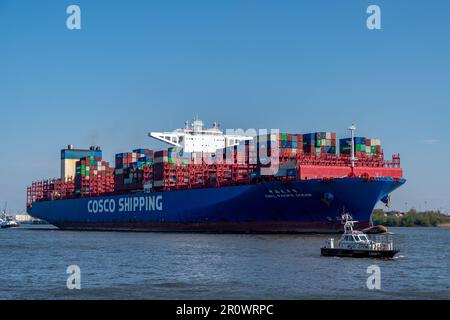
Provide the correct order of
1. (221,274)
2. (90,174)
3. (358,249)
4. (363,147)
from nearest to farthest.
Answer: (221,274) → (358,249) → (363,147) → (90,174)

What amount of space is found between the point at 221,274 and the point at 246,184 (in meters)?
31.8

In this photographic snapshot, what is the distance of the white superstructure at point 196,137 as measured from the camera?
80.6 meters

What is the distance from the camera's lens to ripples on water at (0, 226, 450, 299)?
2400cm

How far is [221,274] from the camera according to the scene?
96.3 ft

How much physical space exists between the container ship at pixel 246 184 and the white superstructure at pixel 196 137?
13 cm

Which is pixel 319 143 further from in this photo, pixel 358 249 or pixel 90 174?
pixel 90 174

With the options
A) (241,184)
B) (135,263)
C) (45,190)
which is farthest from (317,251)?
(45,190)

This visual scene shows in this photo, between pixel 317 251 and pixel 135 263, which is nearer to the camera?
pixel 135 263

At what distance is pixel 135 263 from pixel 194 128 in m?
48.1

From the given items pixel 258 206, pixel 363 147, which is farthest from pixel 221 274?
pixel 363 147

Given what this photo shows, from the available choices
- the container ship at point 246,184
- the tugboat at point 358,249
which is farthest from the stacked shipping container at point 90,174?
the tugboat at point 358,249

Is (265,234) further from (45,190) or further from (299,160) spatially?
(45,190)

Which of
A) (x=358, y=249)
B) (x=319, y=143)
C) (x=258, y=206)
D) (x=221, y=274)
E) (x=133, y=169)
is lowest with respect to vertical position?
(x=221, y=274)
